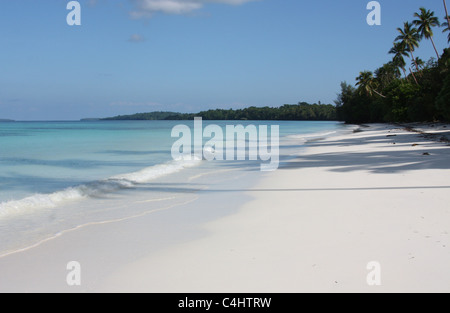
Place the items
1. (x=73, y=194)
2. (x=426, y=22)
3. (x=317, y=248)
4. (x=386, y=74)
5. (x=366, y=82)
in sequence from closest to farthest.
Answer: (x=317, y=248) → (x=73, y=194) → (x=426, y=22) → (x=366, y=82) → (x=386, y=74)

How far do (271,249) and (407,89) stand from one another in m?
60.2

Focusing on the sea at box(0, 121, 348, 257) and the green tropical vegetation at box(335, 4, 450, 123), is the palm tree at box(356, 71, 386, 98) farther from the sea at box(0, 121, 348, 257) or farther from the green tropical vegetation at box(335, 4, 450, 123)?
the sea at box(0, 121, 348, 257)

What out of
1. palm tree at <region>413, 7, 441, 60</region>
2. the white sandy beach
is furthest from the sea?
palm tree at <region>413, 7, 441, 60</region>

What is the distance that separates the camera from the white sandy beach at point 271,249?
3674mm

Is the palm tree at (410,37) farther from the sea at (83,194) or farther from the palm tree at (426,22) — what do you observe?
the sea at (83,194)

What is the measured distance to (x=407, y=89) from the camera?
57.8 meters

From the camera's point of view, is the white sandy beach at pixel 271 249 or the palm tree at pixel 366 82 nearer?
the white sandy beach at pixel 271 249

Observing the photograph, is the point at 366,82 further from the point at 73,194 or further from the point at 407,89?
the point at 73,194

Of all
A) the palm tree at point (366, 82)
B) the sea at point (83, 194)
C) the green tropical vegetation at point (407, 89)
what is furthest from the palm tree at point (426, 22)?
the sea at point (83, 194)

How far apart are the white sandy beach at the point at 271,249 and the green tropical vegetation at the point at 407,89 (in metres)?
24.4

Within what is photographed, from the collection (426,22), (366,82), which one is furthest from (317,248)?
(366,82)

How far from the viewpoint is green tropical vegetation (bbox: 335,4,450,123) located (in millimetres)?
41000
